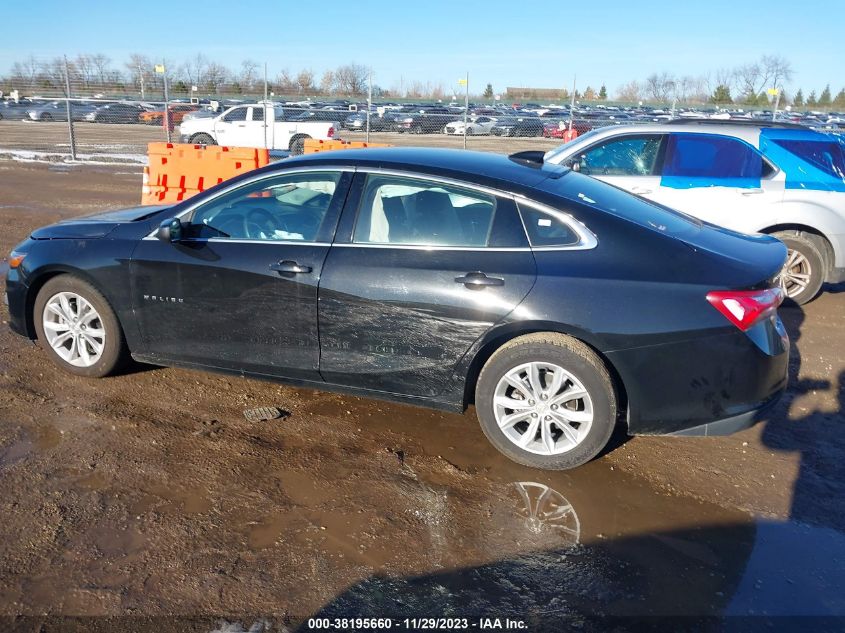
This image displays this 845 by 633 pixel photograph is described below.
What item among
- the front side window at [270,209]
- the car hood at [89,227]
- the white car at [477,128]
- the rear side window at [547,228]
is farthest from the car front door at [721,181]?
the white car at [477,128]

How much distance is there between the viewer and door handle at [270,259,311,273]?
411cm

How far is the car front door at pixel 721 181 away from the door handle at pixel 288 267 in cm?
457

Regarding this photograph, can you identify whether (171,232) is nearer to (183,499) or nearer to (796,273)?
(183,499)

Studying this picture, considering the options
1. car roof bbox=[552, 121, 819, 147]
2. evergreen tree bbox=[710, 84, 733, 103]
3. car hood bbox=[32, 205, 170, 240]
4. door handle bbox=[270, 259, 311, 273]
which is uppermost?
evergreen tree bbox=[710, 84, 733, 103]

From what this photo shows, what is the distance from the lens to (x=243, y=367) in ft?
14.3

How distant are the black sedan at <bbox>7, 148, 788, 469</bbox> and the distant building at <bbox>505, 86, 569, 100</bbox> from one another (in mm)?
72192

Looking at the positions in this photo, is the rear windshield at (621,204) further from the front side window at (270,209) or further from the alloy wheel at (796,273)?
the alloy wheel at (796,273)

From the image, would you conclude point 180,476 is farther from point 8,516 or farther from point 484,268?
point 484,268

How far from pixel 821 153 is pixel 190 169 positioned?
349 inches

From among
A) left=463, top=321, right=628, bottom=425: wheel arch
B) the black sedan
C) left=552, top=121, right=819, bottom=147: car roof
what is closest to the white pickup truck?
left=552, top=121, right=819, bottom=147: car roof

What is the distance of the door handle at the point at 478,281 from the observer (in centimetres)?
377

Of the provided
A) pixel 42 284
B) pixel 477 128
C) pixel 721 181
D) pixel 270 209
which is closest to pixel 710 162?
pixel 721 181

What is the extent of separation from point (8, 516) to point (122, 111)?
38.7 meters

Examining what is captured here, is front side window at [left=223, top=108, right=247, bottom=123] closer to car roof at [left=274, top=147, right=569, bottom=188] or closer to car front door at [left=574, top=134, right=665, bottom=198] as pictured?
car front door at [left=574, top=134, right=665, bottom=198]
